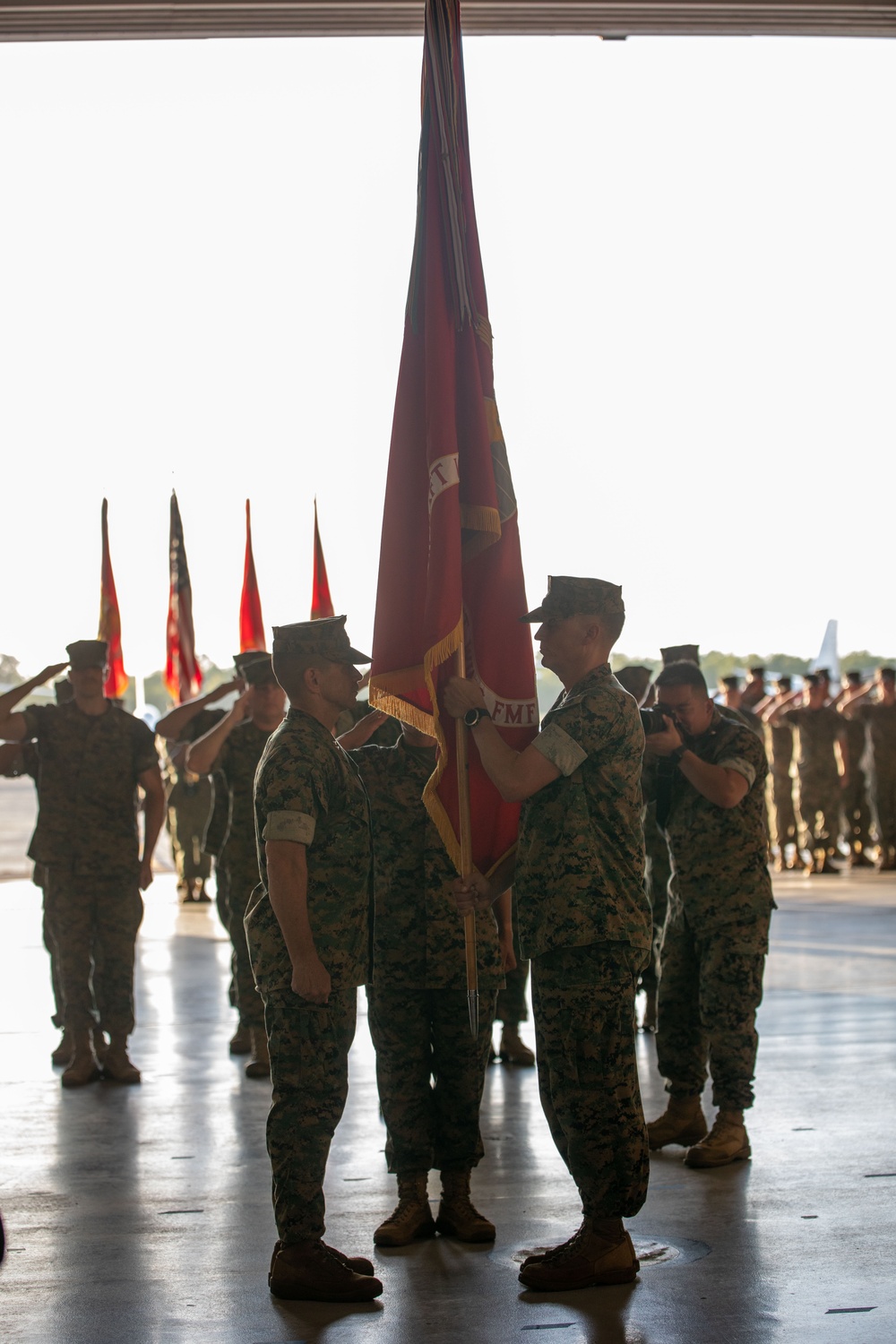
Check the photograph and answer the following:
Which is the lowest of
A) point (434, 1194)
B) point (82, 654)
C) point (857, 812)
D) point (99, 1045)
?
point (434, 1194)

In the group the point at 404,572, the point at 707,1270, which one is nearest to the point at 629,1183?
the point at 707,1270

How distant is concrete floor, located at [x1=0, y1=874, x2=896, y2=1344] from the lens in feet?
11.8

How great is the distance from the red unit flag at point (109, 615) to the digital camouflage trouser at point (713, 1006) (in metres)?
8.02

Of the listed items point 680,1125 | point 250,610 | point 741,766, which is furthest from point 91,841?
point 250,610

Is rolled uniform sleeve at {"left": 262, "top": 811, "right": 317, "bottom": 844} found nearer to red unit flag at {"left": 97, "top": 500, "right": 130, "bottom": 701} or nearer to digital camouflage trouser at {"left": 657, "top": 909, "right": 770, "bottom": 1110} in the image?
digital camouflage trouser at {"left": 657, "top": 909, "right": 770, "bottom": 1110}

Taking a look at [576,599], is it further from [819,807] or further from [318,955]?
[819,807]

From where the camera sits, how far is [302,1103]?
3.84 meters

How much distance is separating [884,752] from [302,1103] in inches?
501

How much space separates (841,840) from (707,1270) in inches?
617

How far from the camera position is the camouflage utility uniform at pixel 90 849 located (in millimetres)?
6766

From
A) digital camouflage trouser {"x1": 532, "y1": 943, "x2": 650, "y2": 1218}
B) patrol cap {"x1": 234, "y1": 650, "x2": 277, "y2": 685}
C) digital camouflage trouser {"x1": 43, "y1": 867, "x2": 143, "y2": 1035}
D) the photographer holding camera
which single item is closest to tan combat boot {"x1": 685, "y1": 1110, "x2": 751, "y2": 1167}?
the photographer holding camera

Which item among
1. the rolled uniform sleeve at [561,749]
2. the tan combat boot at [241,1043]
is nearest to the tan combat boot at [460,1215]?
the rolled uniform sleeve at [561,749]

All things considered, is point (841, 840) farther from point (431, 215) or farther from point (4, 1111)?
point (431, 215)

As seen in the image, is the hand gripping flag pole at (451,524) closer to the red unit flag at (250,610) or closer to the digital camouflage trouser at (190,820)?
the red unit flag at (250,610)
